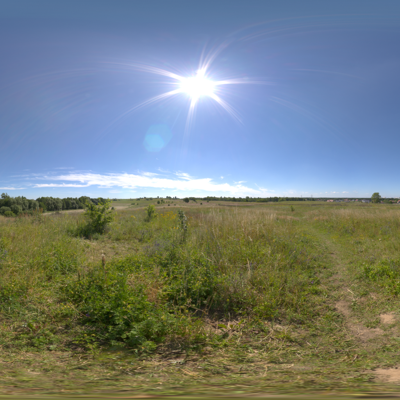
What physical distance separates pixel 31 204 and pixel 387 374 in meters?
22.6

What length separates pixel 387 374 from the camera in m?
2.33

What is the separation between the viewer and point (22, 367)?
2.42m

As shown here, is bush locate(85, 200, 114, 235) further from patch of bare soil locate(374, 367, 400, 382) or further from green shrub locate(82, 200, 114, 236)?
patch of bare soil locate(374, 367, 400, 382)

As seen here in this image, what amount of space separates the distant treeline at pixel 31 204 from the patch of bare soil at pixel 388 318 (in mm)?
11591

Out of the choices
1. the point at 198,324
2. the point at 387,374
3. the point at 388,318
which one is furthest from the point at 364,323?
the point at 198,324

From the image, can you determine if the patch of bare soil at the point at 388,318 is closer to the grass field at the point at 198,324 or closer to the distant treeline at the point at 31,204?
the grass field at the point at 198,324

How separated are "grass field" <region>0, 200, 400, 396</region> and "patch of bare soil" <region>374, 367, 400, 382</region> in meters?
0.02

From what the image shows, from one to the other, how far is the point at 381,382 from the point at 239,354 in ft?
4.76

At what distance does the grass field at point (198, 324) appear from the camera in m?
2.19

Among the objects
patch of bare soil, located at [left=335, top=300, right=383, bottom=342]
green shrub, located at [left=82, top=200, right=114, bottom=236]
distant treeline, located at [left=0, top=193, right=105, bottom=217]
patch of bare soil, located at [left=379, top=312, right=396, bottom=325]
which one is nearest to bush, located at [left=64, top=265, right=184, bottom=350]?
patch of bare soil, located at [left=335, top=300, right=383, bottom=342]

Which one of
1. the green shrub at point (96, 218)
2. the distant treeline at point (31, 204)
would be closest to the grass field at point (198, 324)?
the green shrub at point (96, 218)

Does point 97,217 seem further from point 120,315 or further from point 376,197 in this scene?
point 376,197

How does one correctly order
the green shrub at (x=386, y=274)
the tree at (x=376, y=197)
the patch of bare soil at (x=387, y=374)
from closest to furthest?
the patch of bare soil at (x=387, y=374), the green shrub at (x=386, y=274), the tree at (x=376, y=197)

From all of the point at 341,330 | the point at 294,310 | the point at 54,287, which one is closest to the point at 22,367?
the point at 54,287
